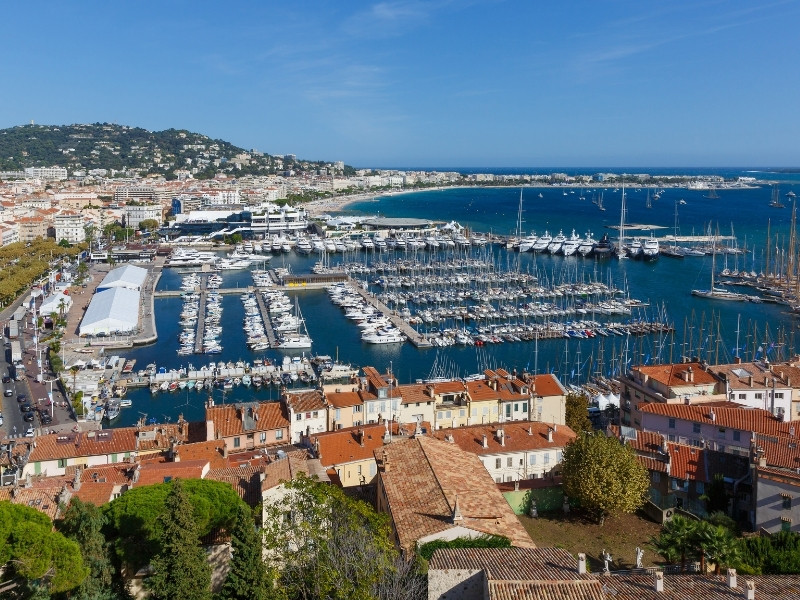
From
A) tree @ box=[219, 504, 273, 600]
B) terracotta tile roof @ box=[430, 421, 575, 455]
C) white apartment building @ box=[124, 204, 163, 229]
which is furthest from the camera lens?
white apartment building @ box=[124, 204, 163, 229]

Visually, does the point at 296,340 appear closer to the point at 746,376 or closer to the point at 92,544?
the point at 746,376

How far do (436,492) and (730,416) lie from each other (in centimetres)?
1155

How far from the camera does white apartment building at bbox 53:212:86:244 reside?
79875 millimetres

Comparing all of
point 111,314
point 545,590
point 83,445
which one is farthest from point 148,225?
point 545,590

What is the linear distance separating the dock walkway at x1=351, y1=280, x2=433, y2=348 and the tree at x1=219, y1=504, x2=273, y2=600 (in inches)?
1164

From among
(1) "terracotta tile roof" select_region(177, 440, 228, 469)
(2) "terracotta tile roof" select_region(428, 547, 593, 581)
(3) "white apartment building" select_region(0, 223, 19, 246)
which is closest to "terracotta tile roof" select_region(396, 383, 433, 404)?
(1) "terracotta tile roof" select_region(177, 440, 228, 469)

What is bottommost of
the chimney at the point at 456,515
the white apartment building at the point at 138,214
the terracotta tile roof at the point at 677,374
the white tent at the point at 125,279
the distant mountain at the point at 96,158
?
the white tent at the point at 125,279

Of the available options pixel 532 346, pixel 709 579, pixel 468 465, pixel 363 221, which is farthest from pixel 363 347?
pixel 363 221

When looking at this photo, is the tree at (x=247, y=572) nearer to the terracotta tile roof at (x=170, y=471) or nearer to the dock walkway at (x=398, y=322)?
the terracotta tile roof at (x=170, y=471)

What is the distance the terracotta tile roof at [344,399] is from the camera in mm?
23078

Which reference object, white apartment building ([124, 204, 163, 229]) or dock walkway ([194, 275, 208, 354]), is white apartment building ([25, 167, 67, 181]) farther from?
dock walkway ([194, 275, 208, 354])

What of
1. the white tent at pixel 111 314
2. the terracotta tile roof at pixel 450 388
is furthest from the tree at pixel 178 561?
the white tent at pixel 111 314

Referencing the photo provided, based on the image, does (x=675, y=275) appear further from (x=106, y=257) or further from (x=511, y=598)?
(x=511, y=598)

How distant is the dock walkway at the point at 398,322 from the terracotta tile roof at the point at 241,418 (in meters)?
18.5
